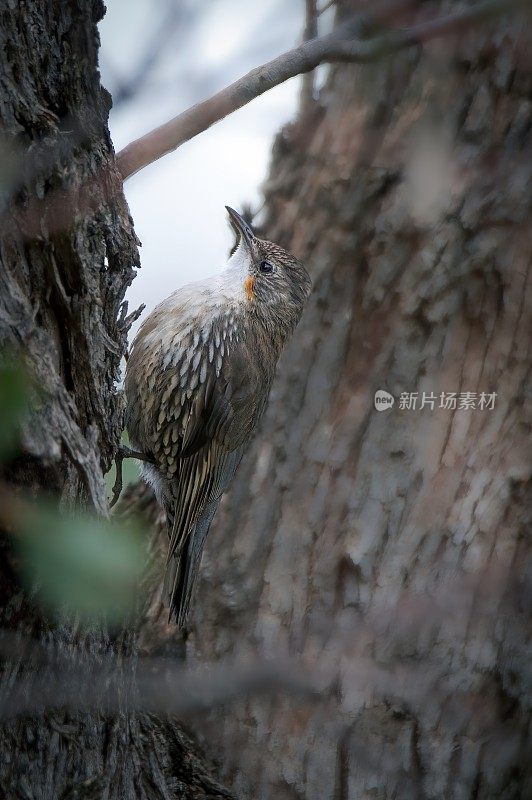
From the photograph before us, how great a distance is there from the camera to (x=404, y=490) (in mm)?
3148

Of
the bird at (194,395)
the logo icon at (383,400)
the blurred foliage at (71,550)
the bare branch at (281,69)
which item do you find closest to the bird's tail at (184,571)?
the bird at (194,395)

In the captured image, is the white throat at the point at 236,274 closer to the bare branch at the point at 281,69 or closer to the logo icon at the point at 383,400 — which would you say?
the logo icon at the point at 383,400

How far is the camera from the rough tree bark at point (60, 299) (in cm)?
142

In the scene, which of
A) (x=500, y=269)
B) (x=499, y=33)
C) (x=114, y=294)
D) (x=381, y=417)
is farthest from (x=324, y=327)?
(x=114, y=294)

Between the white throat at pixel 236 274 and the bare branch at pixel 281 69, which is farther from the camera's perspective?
the white throat at pixel 236 274

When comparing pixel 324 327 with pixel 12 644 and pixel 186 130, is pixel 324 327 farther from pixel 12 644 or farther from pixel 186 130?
pixel 12 644

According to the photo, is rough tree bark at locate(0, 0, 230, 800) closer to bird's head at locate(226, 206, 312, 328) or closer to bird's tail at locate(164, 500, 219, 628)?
bird's tail at locate(164, 500, 219, 628)

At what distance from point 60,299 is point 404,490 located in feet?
6.13

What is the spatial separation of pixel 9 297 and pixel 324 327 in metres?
1.99

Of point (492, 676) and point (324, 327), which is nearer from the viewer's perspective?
point (492, 676)

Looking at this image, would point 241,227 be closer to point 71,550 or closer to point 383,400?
point 383,400

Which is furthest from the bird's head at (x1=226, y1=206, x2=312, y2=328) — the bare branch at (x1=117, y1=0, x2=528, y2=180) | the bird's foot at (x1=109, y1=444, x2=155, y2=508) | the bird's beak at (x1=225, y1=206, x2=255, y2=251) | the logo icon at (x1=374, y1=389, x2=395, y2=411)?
the bare branch at (x1=117, y1=0, x2=528, y2=180)

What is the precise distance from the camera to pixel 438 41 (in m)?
3.18

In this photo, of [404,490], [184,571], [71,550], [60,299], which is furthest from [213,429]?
[71,550]
